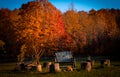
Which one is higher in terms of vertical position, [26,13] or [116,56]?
[26,13]

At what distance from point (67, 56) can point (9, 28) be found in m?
36.9

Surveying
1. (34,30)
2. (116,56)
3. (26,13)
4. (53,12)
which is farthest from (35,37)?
(116,56)

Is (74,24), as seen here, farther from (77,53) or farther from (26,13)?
(26,13)

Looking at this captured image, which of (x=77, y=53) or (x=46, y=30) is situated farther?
(x=77, y=53)

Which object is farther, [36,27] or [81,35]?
[81,35]

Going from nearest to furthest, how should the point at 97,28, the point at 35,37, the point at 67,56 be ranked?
the point at 67,56
the point at 35,37
the point at 97,28

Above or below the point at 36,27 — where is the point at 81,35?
above

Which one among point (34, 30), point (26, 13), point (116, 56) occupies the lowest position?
point (116, 56)

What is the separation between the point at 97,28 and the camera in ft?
218

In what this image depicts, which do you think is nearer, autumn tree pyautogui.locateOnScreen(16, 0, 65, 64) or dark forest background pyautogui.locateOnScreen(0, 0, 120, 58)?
autumn tree pyautogui.locateOnScreen(16, 0, 65, 64)

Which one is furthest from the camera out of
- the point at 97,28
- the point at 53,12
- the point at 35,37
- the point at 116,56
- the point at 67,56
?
the point at 97,28

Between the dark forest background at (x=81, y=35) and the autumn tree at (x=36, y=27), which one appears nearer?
the autumn tree at (x=36, y=27)

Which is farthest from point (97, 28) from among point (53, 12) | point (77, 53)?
point (53, 12)

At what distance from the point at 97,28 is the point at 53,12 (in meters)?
30.5
